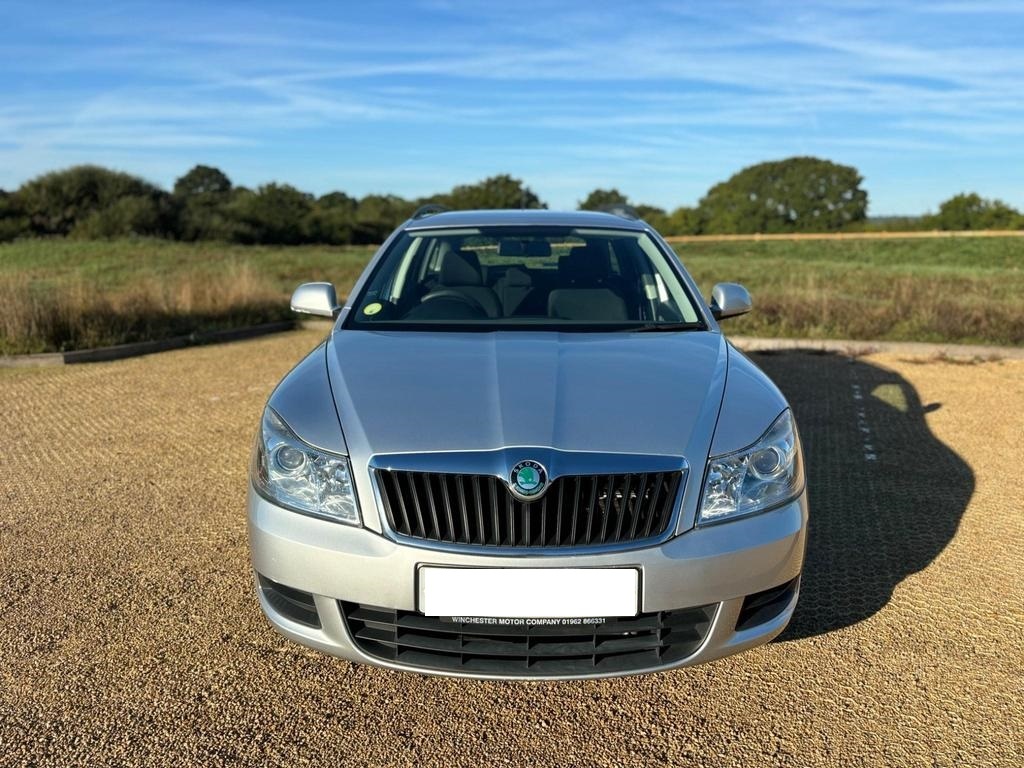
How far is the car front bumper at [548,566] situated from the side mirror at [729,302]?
5.08 ft

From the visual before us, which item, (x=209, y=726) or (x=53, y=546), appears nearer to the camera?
(x=209, y=726)

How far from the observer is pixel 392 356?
3.06 metres

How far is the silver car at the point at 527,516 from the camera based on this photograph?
2.25m

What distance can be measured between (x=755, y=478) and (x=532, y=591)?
2.45 ft

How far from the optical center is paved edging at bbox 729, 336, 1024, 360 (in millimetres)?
9289

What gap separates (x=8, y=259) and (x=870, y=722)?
29412 millimetres

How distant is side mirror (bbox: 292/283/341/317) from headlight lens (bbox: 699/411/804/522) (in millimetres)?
2117

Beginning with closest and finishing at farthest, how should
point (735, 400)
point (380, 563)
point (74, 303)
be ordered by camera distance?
1. point (380, 563)
2. point (735, 400)
3. point (74, 303)

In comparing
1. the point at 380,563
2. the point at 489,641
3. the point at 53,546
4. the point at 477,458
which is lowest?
the point at 53,546

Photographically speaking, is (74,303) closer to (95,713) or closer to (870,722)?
(95,713)

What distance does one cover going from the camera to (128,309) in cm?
1084

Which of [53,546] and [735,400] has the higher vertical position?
[735,400]

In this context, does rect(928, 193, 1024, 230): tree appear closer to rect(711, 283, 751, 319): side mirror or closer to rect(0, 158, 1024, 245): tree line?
rect(0, 158, 1024, 245): tree line

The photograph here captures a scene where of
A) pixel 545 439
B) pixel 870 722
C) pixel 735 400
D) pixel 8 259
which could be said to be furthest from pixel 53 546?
pixel 8 259
